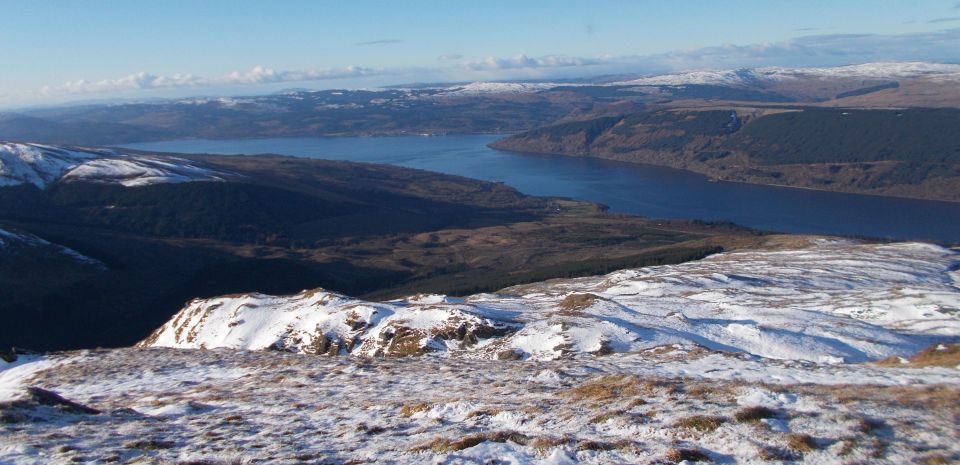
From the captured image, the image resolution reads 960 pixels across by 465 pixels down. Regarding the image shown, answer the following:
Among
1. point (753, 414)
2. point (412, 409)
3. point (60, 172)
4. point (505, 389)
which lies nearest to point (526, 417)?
point (412, 409)

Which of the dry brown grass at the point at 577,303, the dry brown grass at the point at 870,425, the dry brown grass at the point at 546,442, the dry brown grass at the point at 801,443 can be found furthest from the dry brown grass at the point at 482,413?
the dry brown grass at the point at 577,303

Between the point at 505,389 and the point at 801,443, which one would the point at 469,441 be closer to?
the point at 801,443

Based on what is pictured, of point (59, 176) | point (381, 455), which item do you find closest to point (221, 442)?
point (381, 455)

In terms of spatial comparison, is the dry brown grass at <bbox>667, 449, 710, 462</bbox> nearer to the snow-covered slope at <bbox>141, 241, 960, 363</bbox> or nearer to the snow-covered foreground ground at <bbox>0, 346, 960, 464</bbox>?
the snow-covered foreground ground at <bbox>0, 346, 960, 464</bbox>

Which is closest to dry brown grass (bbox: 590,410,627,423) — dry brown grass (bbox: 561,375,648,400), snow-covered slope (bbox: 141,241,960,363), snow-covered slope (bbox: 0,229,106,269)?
dry brown grass (bbox: 561,375,648,400)

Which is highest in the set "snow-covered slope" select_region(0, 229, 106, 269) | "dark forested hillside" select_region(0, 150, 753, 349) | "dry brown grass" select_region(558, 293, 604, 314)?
"dry brown grass" select_region(558, 293, 604, 314)

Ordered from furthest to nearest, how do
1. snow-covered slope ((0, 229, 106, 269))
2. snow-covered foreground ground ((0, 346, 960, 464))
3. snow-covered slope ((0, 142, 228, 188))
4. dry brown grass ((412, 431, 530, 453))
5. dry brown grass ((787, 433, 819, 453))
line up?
snow-covered slope ((0, 142, 228, 188)) → snow-covered slope ((0, 229, 106, 269)) → dry brown grass ((412, 431, 530, 453)) → snow-covered foreground ground ((0, 346, 960, 464)) → dry brown grass ((787, 433, 819, 453))

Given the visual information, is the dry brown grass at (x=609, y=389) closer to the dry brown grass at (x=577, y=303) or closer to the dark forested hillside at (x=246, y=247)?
the dry brown grass at (x=577, y=303)
